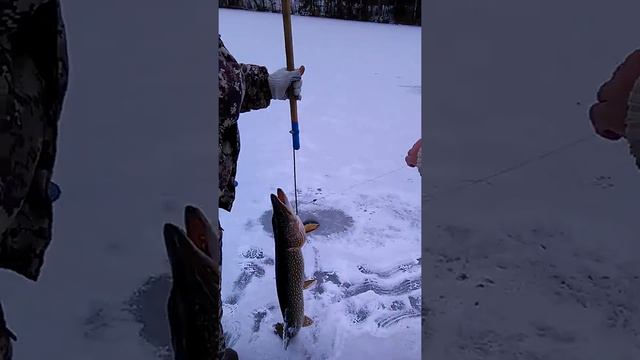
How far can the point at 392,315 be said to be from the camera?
262cm

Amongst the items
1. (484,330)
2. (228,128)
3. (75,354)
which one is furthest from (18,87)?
(484,330)

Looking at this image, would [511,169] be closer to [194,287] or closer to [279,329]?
[194,287]

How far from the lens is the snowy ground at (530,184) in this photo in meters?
1.29

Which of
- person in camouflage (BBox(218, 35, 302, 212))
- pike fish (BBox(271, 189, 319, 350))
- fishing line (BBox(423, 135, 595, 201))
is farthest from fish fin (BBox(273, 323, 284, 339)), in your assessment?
fishing line (BBox(423, 135, 595, 201))

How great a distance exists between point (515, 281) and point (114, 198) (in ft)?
3.03

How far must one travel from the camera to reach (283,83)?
2133mm

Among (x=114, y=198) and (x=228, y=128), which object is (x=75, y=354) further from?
(x=228, y=128)

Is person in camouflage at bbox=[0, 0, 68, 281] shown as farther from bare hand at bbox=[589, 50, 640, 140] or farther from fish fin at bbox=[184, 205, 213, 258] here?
bare hand at bbox=[589, 50, 640, 140]

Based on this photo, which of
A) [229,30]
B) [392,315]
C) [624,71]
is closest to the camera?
[624,71]

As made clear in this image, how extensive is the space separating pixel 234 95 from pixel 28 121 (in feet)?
2.33

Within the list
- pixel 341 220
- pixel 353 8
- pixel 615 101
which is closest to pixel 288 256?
pixel 615 101

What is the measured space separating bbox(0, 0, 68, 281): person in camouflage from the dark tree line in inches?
494

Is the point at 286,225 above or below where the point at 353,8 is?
below

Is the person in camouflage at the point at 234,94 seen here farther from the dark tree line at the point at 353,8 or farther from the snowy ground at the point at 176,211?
the dark tree line at the point at 353,8
